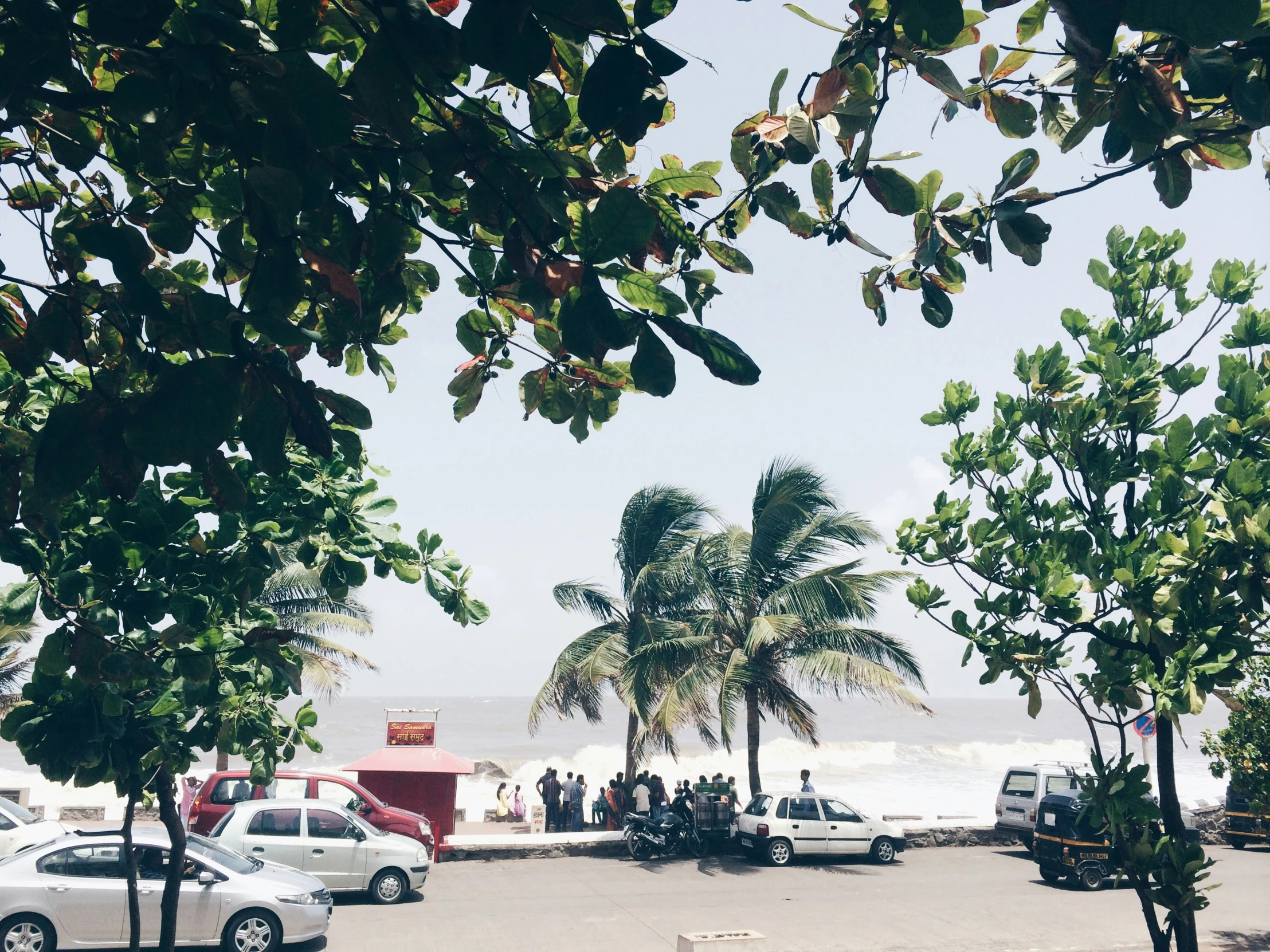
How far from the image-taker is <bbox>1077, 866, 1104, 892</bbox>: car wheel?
15156 millimetres

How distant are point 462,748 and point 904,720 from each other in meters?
71.9

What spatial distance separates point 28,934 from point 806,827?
12274 millimetres

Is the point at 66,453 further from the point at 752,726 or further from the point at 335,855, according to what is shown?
the point at 752,726

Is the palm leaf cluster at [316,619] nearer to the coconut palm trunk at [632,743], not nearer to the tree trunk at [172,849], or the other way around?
the coconut palm trunk at [632,743]

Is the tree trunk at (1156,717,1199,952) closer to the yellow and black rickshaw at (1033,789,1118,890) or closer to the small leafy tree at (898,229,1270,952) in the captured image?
the small leafy tree at (898,229,1270,952)

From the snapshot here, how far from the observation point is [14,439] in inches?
136

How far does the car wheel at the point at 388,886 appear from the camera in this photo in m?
14.0

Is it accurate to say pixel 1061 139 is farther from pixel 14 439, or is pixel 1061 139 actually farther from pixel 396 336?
pixel 14 439

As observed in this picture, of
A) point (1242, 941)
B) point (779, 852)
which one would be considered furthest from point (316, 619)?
point (1242, 941)

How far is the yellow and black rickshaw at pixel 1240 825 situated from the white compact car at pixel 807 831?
7.93m

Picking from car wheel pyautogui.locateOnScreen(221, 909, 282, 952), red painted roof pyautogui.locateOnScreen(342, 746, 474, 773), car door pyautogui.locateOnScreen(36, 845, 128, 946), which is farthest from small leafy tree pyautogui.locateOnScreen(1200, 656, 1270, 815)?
red painted roof pyautogui.locateOnScreen(342, 746, 474, 773)

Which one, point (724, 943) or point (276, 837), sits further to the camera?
point (276, 837)

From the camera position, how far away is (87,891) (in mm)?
10664

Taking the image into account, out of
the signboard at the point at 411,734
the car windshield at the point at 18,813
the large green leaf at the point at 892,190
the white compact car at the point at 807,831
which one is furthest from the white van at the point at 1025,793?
the large green leaf at the point at 892,190
